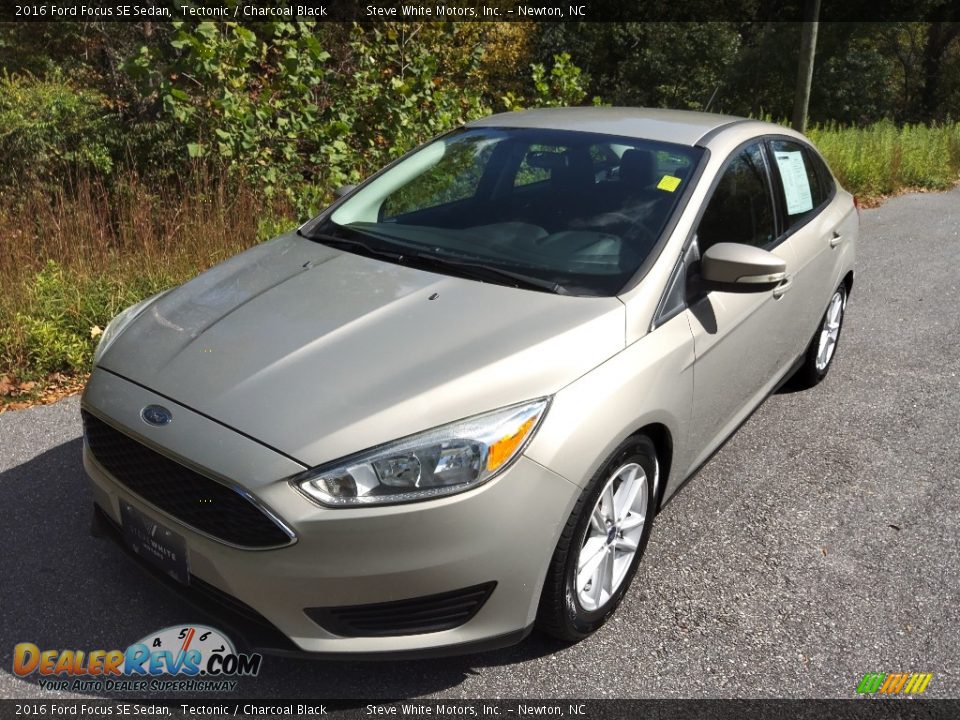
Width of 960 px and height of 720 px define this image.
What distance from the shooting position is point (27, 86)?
42.7 feet

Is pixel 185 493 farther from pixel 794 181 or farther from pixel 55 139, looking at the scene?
pixel 55 139

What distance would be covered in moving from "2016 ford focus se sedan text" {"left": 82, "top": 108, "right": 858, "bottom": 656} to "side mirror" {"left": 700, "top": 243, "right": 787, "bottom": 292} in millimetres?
10

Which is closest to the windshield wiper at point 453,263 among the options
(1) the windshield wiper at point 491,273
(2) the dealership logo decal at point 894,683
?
(1) the windshield wiper at point 491,273

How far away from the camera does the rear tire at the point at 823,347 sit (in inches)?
185

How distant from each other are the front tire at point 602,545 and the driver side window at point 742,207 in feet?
3.07

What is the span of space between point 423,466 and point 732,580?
1.54 m

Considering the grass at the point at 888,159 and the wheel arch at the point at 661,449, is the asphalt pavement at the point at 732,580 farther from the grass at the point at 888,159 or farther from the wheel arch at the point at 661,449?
the grass at the point at 888,159

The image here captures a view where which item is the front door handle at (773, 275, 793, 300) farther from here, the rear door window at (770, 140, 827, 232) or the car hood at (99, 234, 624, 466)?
the car hood at (99, 234, 624, 466)

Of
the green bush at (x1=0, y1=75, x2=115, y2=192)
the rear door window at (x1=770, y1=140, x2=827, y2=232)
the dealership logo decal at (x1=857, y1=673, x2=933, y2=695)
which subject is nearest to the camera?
the dealership logo decal at (x1=857, y1=673, x2=933, y2=695)

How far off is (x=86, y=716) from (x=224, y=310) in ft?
4.37

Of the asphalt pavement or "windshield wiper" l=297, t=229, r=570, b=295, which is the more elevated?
"windshield wiper" l=297, t=229, r=570, b=295

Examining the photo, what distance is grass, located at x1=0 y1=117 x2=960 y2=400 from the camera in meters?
4.66

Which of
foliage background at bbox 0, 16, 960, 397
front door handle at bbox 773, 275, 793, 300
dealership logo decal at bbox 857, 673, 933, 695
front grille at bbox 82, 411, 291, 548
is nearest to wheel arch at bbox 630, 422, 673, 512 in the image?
dealership logo decal at bbox 857, 673, 933, 695

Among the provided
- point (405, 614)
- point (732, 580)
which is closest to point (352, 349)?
point (405, 614)
